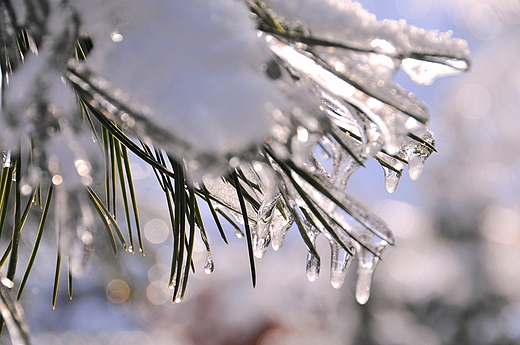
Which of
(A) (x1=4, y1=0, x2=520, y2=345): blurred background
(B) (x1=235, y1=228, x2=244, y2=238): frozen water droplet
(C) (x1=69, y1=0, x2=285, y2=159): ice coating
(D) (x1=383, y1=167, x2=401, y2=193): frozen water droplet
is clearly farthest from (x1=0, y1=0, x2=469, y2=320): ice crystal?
(A) (x1=4, y1=0, x2=520, y2=345): blurred background

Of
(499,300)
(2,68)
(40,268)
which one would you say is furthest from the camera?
(499,300)

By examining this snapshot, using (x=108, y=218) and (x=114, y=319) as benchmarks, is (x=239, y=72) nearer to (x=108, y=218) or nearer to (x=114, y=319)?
(x=108, y=218)

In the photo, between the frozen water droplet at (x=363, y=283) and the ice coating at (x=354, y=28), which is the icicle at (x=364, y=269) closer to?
the frozen water droplet at (x=363, y=283)

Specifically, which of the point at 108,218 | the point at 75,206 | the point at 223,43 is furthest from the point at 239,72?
the point at 108,218

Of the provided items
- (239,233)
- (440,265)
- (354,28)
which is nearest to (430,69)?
(354,28)

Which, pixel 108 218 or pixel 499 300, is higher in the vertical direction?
pixel 108 218

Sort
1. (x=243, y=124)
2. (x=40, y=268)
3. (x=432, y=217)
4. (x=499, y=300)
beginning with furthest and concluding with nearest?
(x=432, y=217) → (x=499, y=300) → (x=40, y=268) → (x=243, y=124)

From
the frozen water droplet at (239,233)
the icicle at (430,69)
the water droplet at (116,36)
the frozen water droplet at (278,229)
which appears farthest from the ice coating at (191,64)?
the frozen water droplet at (239,233)
